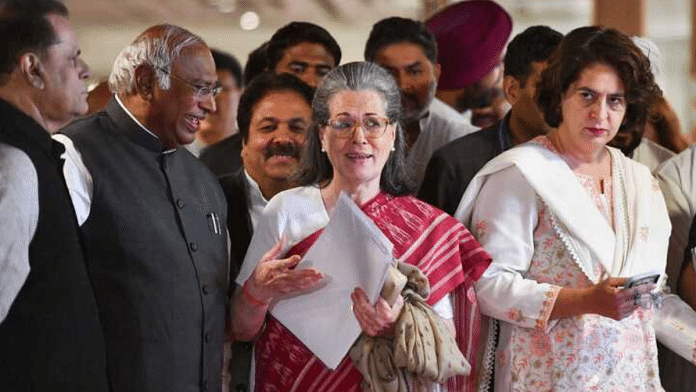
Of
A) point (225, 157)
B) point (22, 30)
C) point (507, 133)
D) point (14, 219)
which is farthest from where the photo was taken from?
point (225, 157)

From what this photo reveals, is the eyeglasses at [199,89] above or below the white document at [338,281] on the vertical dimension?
above

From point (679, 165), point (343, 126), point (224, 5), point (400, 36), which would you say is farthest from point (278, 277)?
point (224, 5)

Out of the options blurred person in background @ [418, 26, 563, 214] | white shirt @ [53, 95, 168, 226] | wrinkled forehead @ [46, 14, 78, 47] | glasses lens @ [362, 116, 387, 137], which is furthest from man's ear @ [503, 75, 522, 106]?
wrinkled forehead @ [46, 14, 78, 47]

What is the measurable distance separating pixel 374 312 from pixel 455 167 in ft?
2.60

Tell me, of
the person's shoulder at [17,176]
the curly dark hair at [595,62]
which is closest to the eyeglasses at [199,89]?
A: the person's shoulder at [17,176]

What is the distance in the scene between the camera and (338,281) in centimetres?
316

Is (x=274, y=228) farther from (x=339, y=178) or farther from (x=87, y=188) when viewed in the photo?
(x=87, y=188)

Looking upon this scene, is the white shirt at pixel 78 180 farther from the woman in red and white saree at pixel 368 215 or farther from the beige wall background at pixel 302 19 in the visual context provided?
the beige wall background at pixel 302 19

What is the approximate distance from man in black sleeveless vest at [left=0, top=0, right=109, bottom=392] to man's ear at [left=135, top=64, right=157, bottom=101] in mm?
388

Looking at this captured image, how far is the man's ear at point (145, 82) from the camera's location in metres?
3.15

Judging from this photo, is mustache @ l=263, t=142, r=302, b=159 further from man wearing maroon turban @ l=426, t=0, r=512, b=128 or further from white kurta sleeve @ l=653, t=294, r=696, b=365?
man wearing maroon turban @ l=426, t=0, r=512, b=128

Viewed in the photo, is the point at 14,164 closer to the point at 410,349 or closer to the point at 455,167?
the point at 410,349

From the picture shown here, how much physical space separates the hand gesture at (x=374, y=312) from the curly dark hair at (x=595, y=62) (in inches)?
28.8

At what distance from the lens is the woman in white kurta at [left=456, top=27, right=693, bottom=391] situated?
3.31 metres
